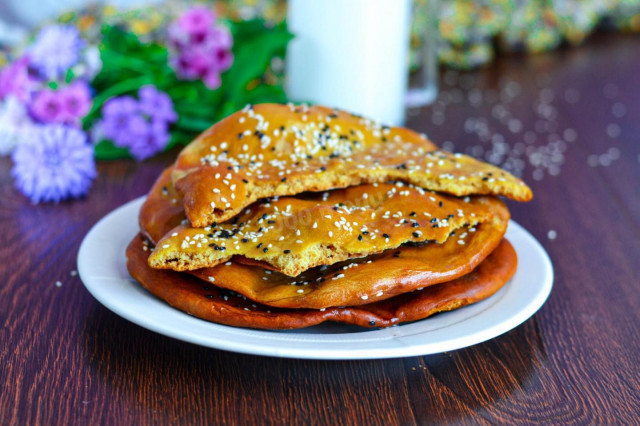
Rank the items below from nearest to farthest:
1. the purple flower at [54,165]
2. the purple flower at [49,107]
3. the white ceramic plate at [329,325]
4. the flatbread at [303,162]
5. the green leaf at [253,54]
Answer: the white ceramic plate at [329,325], the flatbread at [303,162], the purple flower at [54,165], the purple flower at [49,107], the green leaf at [253,54]

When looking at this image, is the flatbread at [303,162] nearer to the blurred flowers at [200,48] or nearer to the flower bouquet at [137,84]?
the flower bouquet at [137,84]

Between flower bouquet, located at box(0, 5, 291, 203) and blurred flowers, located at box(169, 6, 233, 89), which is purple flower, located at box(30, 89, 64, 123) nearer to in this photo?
flower bouquet, located at box(0, 5, 291, 203)

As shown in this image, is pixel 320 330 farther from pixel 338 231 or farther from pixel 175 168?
pixel 175 168

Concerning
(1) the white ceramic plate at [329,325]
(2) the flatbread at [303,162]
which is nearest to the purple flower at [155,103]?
(2) the flatbread at [303,162]

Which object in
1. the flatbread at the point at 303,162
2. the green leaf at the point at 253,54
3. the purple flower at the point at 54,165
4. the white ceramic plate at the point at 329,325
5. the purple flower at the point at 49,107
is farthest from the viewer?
the green leaf at the point at 253,54

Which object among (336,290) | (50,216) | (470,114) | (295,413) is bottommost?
(470,114)


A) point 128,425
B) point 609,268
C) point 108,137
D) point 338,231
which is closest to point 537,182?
point 609,268

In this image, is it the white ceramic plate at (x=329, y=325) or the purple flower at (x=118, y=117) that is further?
the purple flower at (x=118, y=117)

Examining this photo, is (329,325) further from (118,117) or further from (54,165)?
(118,117)
